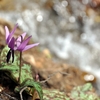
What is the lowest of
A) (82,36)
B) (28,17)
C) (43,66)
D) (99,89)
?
(99,89)

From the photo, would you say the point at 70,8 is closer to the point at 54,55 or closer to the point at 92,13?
the point at 92,13

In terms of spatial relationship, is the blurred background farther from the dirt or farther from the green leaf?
the green leaf

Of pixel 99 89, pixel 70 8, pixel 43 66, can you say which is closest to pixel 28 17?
pixel 70 8

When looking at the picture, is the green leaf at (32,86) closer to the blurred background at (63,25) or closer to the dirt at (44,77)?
the dirt at (44,77)

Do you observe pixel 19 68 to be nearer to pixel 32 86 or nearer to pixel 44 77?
pixel 32 86

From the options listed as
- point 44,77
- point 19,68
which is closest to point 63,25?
point 44,77

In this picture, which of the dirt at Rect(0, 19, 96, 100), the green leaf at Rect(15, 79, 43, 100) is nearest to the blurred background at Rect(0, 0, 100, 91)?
the dirt at Rect(0, 19, 96, 100)

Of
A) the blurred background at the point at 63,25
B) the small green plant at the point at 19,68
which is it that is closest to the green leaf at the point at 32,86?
the small green plant at the point at 19,68

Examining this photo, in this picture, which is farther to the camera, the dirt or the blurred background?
the blurred background
